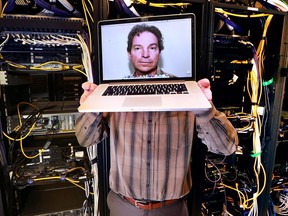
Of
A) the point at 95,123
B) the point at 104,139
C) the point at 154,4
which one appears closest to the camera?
the point at 95,123

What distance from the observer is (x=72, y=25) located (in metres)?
0.86

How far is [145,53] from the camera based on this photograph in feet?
2.61

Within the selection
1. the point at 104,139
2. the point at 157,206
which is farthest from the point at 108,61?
the point at 157,206

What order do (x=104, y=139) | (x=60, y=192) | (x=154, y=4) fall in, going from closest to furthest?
(x=104, y=139)
(x=154, y=4)
(x=60, y=192)

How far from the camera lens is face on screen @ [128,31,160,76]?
79cm

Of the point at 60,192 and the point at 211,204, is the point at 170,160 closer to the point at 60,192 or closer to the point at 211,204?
the point at 211,204

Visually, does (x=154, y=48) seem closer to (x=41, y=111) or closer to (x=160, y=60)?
(x=160, y=60)

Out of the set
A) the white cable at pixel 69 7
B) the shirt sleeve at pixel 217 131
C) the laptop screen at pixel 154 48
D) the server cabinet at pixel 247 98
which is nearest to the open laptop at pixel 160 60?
the laptop screen at pixel 154 48

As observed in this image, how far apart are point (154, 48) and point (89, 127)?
428mm

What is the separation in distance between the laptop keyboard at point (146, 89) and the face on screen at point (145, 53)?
3.6 inches

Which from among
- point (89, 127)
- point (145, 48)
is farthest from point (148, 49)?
point (89, 127)

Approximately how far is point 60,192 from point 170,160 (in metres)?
0.85

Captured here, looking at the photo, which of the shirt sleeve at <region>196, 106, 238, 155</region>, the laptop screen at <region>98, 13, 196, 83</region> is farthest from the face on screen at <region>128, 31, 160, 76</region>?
the shirt sleeve at <region>196, 106, 238, 155</region>

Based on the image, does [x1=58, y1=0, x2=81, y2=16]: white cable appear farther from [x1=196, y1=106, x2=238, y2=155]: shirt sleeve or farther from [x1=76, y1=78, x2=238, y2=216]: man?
[x1=196, y1=106, x2=238, y2=155]: shirt sleeve
